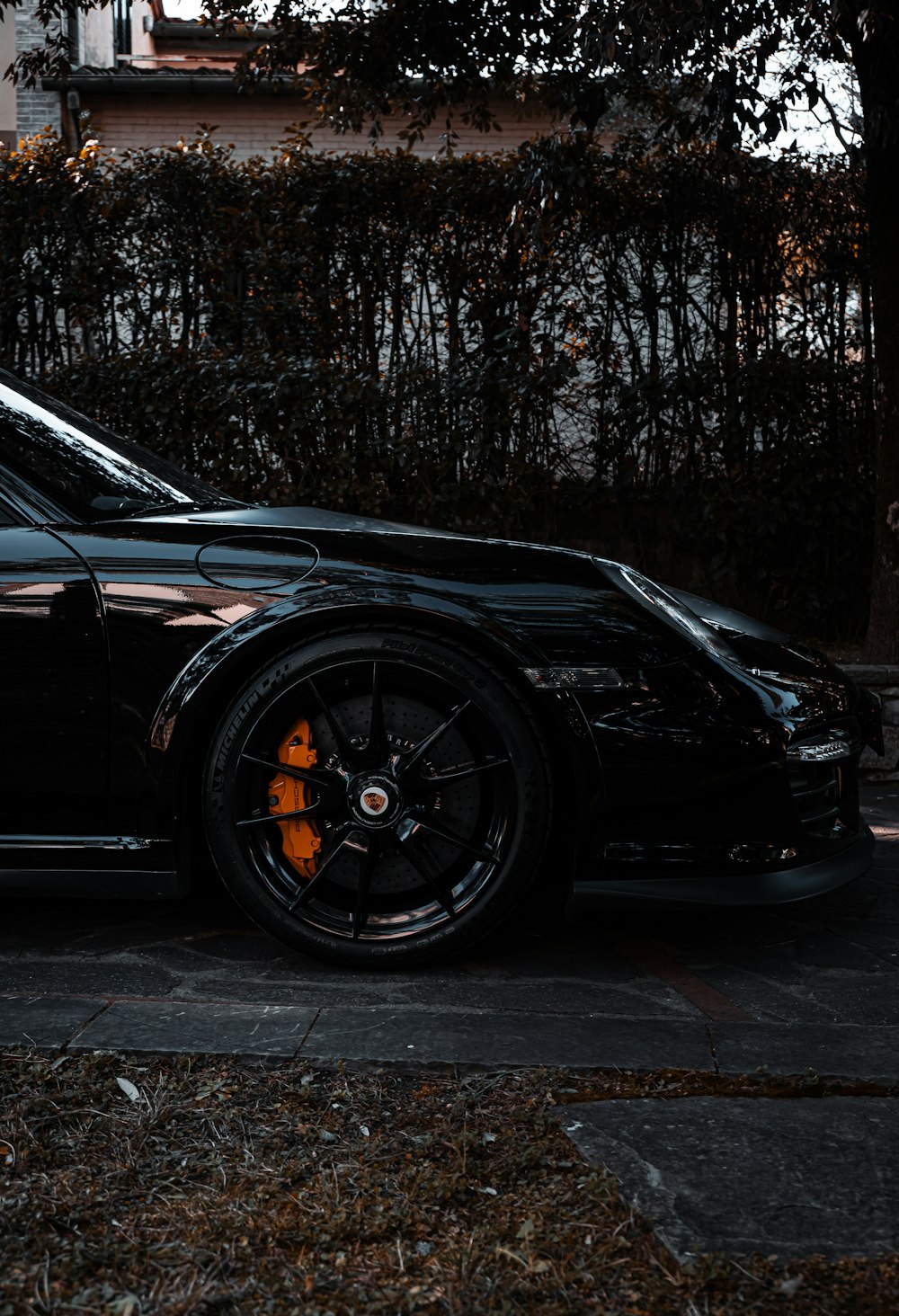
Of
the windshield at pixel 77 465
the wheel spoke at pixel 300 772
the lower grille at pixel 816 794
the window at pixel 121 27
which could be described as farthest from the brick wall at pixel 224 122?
the wheel spoke at pixel 300 772

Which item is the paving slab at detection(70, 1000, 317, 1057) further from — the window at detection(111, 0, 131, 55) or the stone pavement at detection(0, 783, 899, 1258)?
the window at detection(111, 0, 131, 55)

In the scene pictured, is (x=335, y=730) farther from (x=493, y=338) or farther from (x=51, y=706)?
(x=493, y=338)

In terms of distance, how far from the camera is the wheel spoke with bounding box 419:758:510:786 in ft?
8.87

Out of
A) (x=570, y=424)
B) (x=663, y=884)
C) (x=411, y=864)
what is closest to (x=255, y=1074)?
(x=411, y=864)

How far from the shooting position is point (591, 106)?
226 inches

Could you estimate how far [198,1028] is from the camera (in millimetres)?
2430

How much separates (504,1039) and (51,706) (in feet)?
4.06

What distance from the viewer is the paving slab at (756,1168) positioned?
1702mm

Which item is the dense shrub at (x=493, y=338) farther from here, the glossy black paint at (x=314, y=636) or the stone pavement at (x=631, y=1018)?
the glossy black paint at (x=314, y=636)

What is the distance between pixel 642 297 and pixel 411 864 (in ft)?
17.5

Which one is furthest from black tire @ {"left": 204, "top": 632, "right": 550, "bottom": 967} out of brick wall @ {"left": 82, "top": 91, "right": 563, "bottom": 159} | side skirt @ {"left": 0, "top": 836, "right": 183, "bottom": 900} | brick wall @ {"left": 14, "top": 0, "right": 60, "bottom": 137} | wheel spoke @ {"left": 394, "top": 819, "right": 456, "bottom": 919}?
brick wall @ {"left": 14, "top": 0, "right": 60, "bottom": 137}

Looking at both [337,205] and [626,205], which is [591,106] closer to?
[626,205]

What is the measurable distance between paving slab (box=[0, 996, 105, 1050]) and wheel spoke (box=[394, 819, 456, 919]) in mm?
715

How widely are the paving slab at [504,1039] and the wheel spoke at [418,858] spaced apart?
276mm
